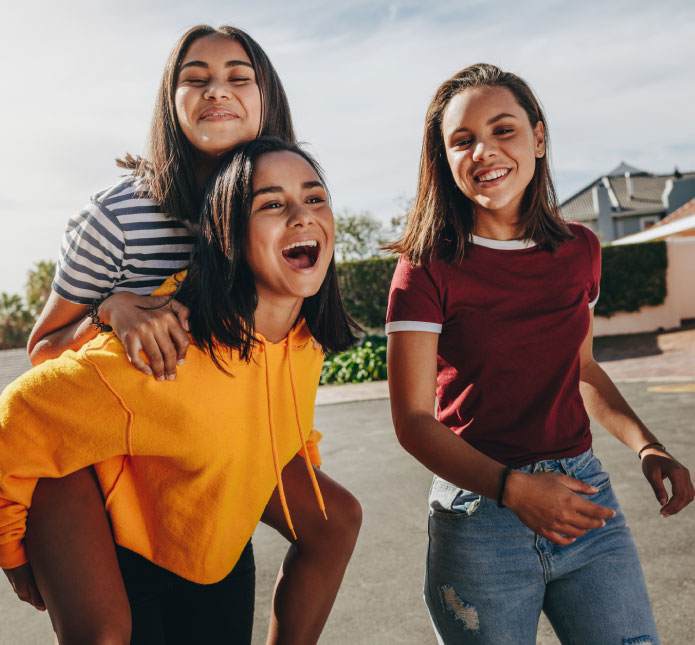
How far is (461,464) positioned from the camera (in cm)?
162

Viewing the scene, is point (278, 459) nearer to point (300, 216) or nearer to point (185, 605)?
point (185, 605)

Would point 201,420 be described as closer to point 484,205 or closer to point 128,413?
point 128,413

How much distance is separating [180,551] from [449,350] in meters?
0.89

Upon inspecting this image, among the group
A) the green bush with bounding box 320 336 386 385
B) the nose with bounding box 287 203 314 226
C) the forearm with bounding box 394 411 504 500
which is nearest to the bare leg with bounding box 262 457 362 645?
the forearm with bounding box 394 411 504 500

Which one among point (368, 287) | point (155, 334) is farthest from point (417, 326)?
point (368, 287)

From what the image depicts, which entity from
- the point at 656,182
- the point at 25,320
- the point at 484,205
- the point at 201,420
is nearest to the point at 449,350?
the point at 484,205

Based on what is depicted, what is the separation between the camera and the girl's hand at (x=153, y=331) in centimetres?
152

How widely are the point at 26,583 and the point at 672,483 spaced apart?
1.73m

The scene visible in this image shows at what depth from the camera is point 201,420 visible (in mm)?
1569

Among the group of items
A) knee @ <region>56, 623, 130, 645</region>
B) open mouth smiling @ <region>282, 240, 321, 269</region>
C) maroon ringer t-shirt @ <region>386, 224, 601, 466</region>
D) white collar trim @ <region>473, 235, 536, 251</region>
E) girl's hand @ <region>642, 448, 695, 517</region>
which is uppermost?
open mouth smiling @ <region>282, 240, 321, 269</region>

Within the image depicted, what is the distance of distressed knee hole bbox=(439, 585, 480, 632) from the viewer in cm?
174

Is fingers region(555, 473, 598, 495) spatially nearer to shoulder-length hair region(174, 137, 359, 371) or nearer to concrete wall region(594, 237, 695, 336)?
shoulder-length hair region(174, 137, 359, 371)

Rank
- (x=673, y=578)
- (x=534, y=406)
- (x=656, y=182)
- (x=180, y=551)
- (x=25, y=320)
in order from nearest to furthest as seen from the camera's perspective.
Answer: (x=180, y=551)
(x=534, y=406)
(x=673, y=578)
(x=25, y=320)
(x=656, y=182)

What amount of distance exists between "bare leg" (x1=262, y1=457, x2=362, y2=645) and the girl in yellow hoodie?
130mm
